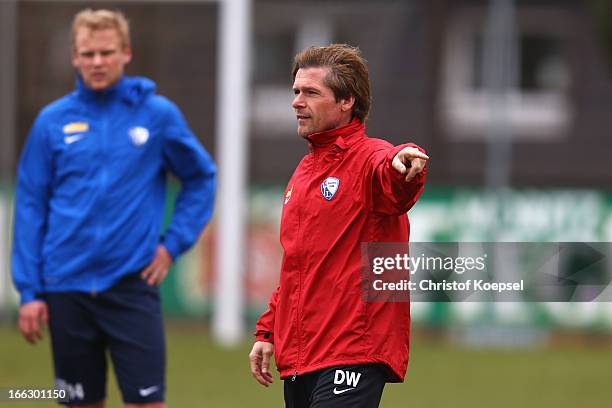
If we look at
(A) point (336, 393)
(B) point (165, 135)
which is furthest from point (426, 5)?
(A) point (336, 393)

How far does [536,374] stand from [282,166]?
→ 5.78 meters

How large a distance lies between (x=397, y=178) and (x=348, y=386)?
78cm

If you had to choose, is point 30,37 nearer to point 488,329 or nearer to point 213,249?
point 213,249

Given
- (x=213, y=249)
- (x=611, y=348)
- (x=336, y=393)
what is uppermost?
(x=336, y=393)

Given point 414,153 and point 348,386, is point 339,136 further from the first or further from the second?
point 348,386

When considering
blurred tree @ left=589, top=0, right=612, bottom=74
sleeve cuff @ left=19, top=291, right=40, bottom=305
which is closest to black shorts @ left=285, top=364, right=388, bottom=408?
sleeve cuff @ left=19, top=291, right=40, bottom=305

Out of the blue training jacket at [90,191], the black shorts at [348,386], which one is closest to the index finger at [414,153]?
the black shorts at [348,386]

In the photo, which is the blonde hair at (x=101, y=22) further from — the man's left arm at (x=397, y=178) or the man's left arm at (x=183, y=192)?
the man's left arm at (x=397, y=178)

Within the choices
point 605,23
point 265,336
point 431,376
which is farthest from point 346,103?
point 605,23

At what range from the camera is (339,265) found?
14.4 ft

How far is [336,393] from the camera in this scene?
170 inches

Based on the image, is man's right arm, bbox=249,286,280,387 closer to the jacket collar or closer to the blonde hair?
the jacket collar

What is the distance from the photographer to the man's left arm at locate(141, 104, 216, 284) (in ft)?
19.2

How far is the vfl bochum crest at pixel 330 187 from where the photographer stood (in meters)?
4.41
